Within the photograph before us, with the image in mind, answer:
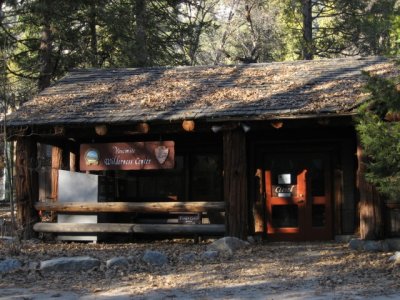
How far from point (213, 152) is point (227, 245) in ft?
12.8

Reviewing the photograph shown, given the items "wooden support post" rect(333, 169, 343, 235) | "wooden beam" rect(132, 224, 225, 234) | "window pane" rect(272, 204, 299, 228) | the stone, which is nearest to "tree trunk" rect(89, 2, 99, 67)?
"wooden beam" rect(132, 224, 225, 234)

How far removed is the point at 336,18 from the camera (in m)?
27.3

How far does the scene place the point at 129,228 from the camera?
13.1 meters

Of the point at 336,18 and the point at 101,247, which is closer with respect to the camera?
the point at 101,247

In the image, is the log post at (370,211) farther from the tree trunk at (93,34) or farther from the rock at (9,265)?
the tree trunk at (93,34)

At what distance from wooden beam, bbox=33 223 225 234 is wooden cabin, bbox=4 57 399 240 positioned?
2cm

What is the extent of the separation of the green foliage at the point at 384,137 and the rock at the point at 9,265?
616cm

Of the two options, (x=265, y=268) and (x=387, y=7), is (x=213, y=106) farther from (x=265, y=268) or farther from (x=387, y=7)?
(x=387, y=7)

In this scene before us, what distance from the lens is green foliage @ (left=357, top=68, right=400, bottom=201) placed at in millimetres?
8695

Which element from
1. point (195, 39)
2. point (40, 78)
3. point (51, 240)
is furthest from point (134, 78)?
point (195, 39)

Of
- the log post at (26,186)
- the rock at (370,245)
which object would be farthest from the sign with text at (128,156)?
the rock at (370,245)

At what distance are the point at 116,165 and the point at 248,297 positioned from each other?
22.5 feet

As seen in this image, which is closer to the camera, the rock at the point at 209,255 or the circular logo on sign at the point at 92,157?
the rock at the point at 209,255

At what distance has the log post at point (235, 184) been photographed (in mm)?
12164
